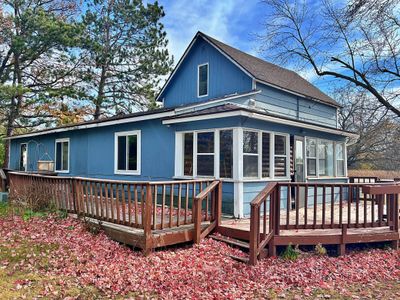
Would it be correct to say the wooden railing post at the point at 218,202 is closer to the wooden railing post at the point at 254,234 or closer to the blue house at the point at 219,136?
the blue house at the point at 219,136

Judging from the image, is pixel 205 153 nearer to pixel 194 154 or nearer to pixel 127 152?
pixel 194 154

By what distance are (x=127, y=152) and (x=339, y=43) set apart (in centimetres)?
771

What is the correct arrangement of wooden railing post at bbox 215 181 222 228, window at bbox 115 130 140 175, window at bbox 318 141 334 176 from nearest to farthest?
1. wooden railing post at bbox 215 181 222 228
2. window at bbox 115 130 140 175
3. window at bbox 318 141 334 176

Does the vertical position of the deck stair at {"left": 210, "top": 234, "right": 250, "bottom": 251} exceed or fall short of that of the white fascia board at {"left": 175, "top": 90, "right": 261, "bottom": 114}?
it falls short

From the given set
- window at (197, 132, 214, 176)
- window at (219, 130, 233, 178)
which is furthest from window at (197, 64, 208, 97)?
window at (219, 130, 233, 178)

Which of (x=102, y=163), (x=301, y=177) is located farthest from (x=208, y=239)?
(x=102, y=163)

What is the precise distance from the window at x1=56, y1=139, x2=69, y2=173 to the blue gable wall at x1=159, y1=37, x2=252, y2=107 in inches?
196

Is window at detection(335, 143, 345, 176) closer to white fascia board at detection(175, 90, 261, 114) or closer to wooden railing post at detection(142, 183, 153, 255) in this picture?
white fascia board at detection(175, 90, 261, 114)

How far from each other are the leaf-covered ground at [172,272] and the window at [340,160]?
5978 millimetres

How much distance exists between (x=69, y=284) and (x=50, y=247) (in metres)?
1.61

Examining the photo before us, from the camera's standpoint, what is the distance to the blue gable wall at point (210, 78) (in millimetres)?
11000

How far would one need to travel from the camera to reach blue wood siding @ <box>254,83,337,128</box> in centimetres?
1105

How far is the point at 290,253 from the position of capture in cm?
567

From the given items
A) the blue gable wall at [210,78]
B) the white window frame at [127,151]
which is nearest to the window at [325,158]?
the blue gable wall at [210,78]
